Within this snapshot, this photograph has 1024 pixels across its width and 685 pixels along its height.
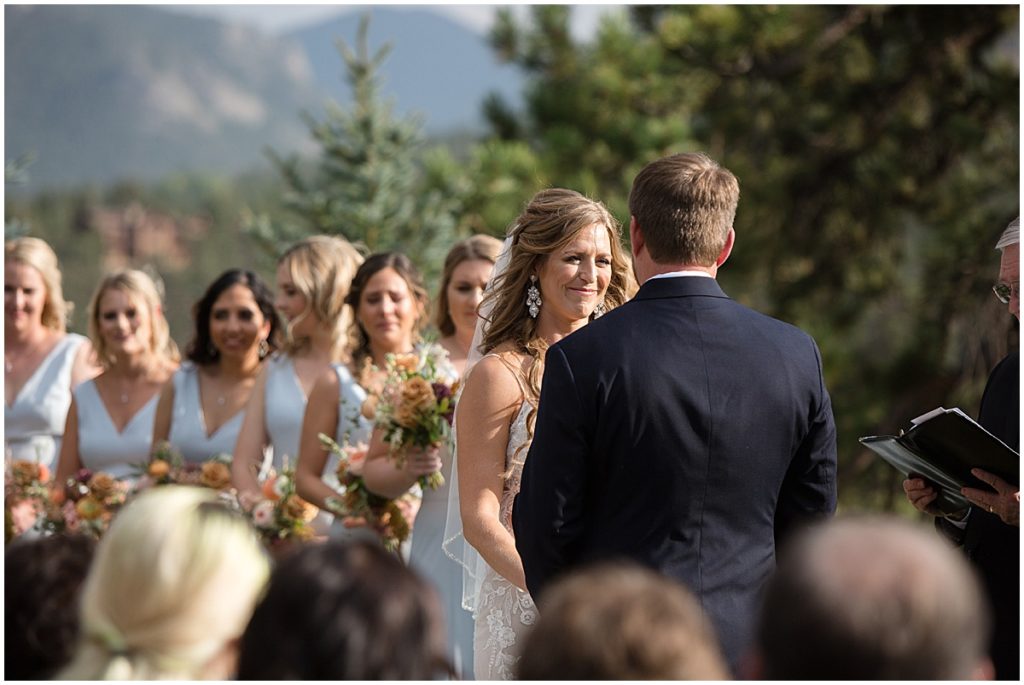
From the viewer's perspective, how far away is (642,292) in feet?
10.5

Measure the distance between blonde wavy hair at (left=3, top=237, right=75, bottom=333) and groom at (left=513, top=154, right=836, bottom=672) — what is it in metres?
4.69

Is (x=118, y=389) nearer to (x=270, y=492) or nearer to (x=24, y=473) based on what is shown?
(x=24, y=473)

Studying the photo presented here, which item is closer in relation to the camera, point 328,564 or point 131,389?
point 328,564

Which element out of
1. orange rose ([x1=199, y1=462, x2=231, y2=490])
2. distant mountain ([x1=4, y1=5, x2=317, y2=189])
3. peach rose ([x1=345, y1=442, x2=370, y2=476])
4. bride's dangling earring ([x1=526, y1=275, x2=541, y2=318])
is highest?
distant mountain ([x1=4, y1=5, x2=317, y2=189])

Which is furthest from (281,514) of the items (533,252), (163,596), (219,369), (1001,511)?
(163,596)

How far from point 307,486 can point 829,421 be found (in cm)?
300

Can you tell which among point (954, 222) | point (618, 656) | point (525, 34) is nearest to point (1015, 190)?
point (954, 222)

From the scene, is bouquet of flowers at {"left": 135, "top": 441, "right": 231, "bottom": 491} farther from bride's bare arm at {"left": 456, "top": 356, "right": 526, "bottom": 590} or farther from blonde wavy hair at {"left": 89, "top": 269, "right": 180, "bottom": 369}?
bride's bare arm at {"left": 456, "top": 356, "right": 526, "bottom": 590}

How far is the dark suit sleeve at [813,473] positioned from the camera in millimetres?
3250

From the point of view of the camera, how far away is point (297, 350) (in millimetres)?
6340

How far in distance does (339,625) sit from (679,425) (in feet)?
4.39

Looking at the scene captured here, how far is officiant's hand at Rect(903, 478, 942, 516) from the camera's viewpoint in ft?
12.4

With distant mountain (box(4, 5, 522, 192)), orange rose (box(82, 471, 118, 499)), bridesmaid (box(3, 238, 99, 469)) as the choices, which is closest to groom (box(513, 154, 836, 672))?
orange rose (box(82, 471, 118, 499))

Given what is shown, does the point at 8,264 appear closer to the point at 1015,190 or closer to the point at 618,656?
the point at 618,656
